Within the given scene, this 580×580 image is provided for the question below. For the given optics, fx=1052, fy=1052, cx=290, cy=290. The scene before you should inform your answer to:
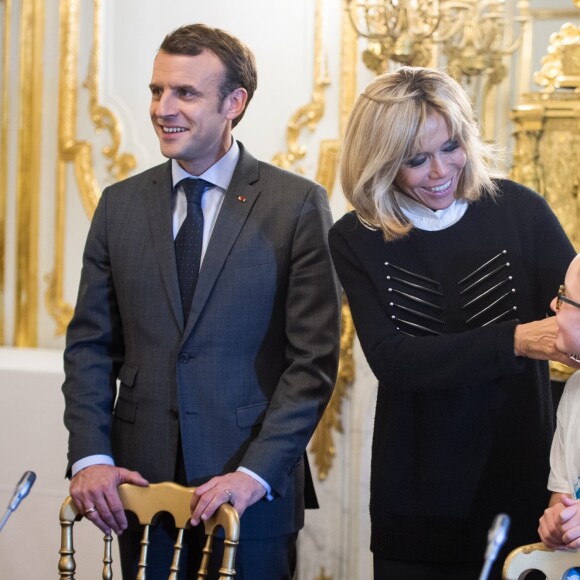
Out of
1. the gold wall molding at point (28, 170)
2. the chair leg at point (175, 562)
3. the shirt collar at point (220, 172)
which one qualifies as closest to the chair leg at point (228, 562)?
the chair leg at point (175, 562)

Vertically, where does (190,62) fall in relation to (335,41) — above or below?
below

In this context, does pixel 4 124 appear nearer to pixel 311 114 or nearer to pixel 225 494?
pixel 311 114

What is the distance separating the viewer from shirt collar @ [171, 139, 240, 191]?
240 centimetres

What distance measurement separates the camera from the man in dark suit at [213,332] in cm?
226

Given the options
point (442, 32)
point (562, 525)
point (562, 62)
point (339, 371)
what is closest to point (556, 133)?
point (562, 62)

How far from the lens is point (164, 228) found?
7.75 feet

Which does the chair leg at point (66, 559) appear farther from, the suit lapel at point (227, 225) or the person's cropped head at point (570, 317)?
the person's cropped head at point (570, 317)

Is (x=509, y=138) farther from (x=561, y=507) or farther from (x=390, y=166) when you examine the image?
(x=561, y=507)

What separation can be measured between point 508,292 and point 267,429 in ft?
1.89

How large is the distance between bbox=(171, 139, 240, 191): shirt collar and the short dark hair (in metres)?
0.14

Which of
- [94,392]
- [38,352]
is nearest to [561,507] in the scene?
[94,392]

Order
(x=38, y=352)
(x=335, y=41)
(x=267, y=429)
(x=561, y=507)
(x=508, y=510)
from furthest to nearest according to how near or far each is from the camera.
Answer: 1. (x=38, y=352)
2. (x=335, y=41)
3. (x=267, y=429)
4. (x=508, y=510)
5. (x=561, y=507)

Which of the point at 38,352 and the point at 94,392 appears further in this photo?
the point at 38,352

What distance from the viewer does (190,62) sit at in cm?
231
